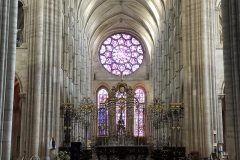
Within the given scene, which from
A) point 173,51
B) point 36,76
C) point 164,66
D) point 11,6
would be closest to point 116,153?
point 36,76

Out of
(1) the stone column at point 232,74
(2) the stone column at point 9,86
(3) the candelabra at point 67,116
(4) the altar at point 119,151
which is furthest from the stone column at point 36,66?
(1) the stone column at point 232,74

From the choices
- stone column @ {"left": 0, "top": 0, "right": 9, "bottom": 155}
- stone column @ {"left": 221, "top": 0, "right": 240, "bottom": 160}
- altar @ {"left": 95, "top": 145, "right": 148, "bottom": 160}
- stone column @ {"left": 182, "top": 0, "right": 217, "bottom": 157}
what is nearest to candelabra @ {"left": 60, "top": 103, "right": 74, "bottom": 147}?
altar @ {"left": 95, "top": 145, "right": 148, "bottom": 160}

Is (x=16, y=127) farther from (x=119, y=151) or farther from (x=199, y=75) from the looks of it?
(x=199, y=75)

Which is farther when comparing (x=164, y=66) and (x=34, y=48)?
(x=164, y=66)

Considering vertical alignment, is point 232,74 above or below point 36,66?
below

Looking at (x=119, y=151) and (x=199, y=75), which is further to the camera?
(x=119, y=151)

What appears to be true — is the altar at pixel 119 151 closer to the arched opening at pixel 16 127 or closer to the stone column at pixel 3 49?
the arched opening at pixel 16 127

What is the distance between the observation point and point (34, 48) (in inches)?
1034

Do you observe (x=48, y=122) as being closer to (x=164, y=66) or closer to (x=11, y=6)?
(x=11, y=6)

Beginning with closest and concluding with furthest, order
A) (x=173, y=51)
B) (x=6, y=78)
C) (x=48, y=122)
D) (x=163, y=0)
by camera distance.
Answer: (x=6, y=78)
(x=48, y=122)
(x=173, y=51)
(x=163, y=0)

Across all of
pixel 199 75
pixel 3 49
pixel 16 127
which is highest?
pixel 199 75

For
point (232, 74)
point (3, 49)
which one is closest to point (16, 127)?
point (3, 49)

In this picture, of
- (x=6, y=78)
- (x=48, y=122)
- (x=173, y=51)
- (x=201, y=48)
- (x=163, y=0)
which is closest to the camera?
(x=6, y=78)

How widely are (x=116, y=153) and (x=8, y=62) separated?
58.0ft
